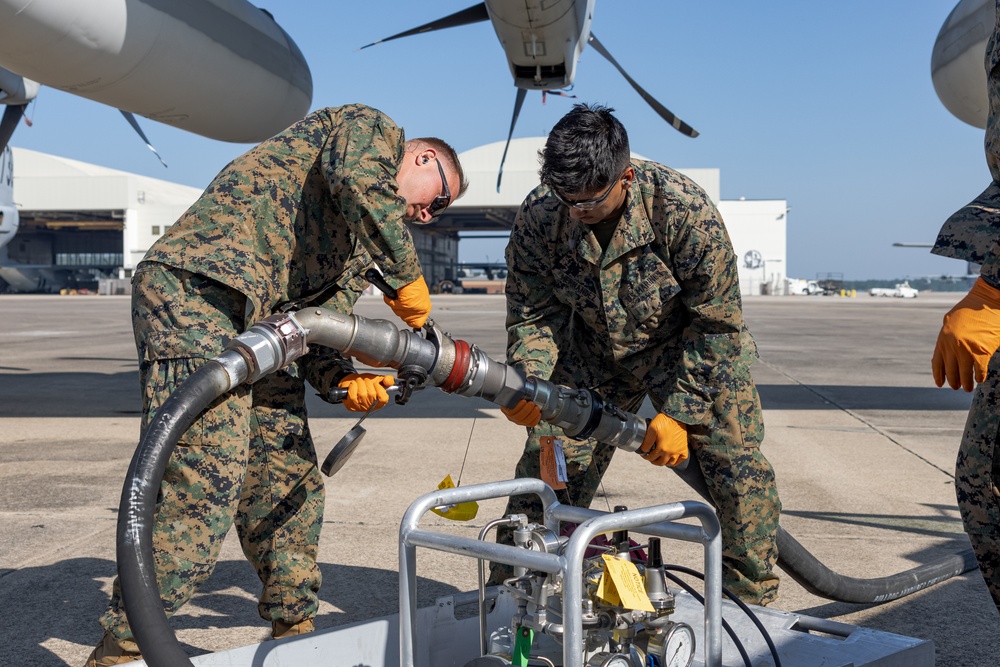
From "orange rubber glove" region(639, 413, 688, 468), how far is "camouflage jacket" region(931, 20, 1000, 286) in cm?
109

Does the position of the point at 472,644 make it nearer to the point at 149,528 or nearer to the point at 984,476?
the point at 149,528

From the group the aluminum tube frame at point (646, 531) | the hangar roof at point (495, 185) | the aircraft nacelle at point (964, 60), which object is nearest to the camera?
the aluminum tube frame at point (646, 531)

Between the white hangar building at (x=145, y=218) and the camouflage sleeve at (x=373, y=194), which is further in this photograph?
the white hangar building at (x=145, y=218)

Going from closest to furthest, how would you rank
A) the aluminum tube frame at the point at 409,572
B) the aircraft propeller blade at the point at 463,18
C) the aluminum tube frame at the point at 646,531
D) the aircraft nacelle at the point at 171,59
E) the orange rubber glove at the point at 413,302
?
1. the aluminum tube frame at the point at 646,531
2. the aluminum tube frame at the point at 409,572
3. the orange rubber glove at the point at 413,302
4. the aircraft nacelle at the point at 171,59
5. the aircraft propeller blade at the point at 463,18

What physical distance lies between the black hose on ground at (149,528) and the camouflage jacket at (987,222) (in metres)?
2.19

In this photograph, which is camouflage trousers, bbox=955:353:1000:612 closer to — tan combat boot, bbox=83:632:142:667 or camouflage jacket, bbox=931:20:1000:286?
camouflage jacket, bbox=931:20:1000:286

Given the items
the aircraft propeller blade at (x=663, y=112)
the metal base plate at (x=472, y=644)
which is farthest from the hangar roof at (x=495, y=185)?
the metal base plate at (x=472, y=644)

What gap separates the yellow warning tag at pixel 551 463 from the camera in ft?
10.4

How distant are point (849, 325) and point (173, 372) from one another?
27727 millimetres

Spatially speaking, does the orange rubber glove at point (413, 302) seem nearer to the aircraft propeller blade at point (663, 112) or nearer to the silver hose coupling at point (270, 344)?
the silver hose coupling at point (270, 344)

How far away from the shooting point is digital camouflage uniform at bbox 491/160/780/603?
3.39m

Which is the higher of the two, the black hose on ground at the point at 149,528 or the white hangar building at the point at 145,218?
the white hangar building at the point at 145,218

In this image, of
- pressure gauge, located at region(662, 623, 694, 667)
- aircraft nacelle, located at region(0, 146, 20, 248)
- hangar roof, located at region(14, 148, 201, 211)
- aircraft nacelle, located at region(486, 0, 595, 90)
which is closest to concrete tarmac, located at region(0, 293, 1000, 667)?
pressure gauge, located at region(662, 623, 694, 667)

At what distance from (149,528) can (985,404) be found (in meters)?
2.40
